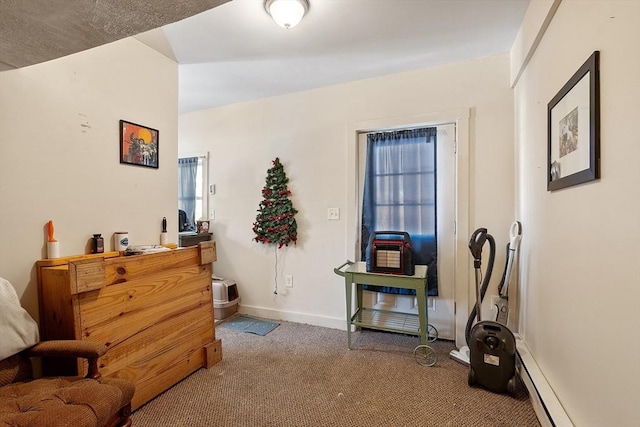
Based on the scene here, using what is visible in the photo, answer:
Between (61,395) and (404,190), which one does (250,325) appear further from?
(404,190)

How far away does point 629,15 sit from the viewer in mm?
948

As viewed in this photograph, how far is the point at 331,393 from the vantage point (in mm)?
1867

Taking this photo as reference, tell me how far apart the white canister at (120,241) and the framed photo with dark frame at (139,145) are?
505 millimetres

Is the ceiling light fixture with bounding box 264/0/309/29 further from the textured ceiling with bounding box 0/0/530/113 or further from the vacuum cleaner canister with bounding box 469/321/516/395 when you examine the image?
the vacuum cleaner canister with bounding box 469/321/516/395

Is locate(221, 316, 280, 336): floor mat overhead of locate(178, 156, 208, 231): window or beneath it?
beneath

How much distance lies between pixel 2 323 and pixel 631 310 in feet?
7.91

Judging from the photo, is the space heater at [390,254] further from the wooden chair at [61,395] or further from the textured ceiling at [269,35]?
the wooden chair at [61,395]

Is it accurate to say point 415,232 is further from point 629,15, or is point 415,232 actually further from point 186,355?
point 186,355

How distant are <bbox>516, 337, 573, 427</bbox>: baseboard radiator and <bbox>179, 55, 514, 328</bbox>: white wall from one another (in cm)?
78

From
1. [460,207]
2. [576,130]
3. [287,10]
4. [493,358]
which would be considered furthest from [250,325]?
[576,130]

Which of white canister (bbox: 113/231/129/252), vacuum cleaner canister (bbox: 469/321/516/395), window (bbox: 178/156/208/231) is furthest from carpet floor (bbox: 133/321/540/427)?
window (bbox: 178/156/208/231)

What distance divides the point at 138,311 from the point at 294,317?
1705 mm

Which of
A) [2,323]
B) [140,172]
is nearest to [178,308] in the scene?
[2,323]

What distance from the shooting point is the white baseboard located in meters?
2.95
